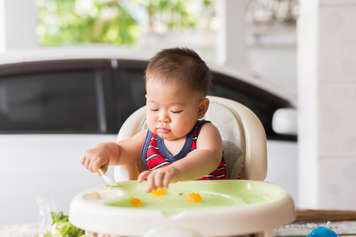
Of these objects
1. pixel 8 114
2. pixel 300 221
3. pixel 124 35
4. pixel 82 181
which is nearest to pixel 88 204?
pixel 300 221

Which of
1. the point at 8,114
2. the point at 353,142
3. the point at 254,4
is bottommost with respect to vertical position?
the point at 353,142

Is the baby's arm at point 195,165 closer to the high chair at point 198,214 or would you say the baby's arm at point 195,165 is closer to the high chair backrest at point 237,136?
the high chair at point 198,214

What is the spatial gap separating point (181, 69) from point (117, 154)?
36 centimetres

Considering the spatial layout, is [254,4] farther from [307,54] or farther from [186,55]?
[186,55]

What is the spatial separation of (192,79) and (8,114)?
1.85 metres

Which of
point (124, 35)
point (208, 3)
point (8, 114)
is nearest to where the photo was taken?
point (8, 114)

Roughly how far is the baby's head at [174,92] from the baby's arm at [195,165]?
0.21 feet

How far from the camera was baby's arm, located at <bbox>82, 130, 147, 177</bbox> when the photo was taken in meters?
1.29

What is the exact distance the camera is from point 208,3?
11.0m

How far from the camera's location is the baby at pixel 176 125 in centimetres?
129

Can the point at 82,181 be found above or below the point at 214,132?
below

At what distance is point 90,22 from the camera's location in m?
12.9

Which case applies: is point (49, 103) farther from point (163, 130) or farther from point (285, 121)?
point (163, 130)

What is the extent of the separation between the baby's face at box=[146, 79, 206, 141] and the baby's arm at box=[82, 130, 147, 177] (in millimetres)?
157
